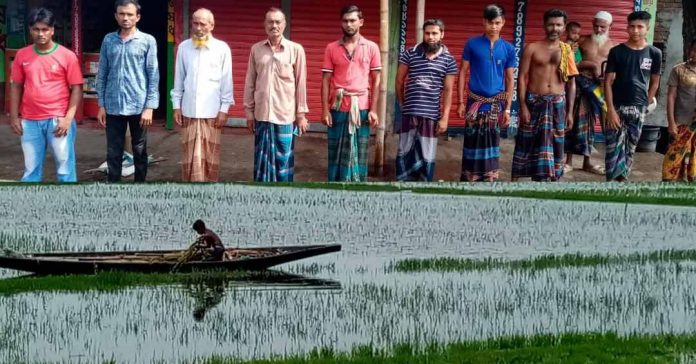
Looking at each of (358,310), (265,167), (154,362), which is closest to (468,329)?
(358,310)

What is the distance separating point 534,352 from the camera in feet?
15.9

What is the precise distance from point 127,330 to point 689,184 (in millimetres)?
6477

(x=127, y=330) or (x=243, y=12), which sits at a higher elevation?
(x=243, y=12)

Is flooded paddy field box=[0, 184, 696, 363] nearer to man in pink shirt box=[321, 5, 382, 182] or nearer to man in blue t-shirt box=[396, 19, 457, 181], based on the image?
man in pink shirt box=[321, 5, 382, 182]

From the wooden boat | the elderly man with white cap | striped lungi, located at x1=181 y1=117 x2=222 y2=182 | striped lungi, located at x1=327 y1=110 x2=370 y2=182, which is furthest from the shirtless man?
the wooden boat

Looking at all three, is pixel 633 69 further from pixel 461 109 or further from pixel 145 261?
pixel 145 261

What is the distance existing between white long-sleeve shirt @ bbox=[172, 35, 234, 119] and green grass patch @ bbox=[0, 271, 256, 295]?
3.43 m

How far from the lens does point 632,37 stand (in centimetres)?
1033

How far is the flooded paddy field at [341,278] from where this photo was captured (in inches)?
199

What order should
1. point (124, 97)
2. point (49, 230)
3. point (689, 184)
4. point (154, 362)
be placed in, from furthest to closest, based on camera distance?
point (689, 184), point (124, 97), point (49, 230), point (154, 362)

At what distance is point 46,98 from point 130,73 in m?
0.68

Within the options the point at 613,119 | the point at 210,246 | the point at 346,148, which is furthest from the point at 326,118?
the point at 210,246

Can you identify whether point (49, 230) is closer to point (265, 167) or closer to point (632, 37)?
point (265, 167)

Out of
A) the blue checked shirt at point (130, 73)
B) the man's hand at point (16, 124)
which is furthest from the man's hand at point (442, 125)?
the man's hand at point (16, 124)
